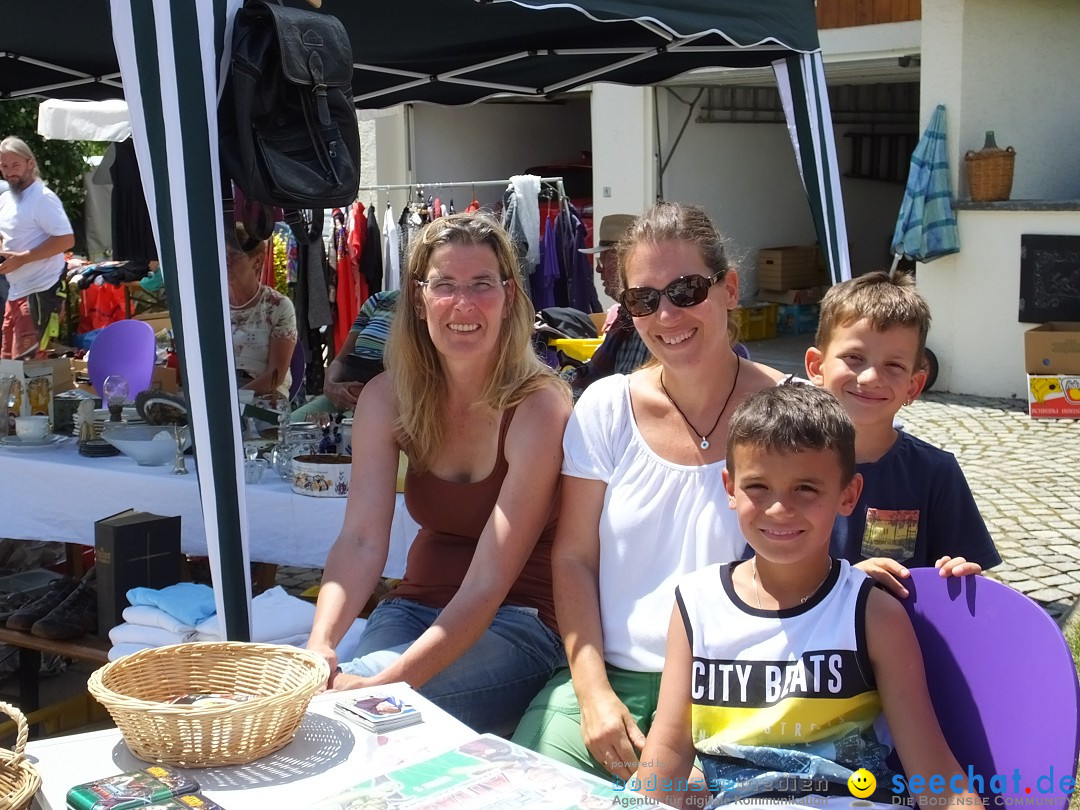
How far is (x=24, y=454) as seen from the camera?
3.87m

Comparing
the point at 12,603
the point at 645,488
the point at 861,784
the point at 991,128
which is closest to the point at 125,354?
the point at 12,603

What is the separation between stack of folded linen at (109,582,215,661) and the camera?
2.88 m

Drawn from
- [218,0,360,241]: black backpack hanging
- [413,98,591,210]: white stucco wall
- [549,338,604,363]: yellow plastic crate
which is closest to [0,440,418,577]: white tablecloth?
[218,0,360,241]: black backpack hanging

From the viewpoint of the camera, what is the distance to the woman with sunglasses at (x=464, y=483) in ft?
7.72

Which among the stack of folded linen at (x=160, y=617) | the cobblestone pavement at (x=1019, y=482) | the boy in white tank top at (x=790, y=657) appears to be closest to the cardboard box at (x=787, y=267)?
the cobblestone pavement at (x=1019, y=482)

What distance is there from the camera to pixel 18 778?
1440 mm

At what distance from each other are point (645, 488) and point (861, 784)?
734 millimetres

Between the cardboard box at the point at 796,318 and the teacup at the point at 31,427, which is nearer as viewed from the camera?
the teacup at the point at 31,427

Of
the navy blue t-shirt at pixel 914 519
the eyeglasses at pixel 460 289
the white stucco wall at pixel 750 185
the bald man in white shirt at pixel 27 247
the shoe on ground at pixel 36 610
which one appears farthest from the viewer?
the white stucco wall at pixel 750 185

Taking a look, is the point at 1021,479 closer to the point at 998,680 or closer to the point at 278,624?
the point at 278,624

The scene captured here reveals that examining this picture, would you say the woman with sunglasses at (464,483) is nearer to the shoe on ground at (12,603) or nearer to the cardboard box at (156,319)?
the shoe on ground at (12,603)

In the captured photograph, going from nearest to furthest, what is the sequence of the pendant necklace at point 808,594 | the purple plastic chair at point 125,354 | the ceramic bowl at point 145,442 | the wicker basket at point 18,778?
1. the wicker basket at point 18,778
2. the pendant necklace at point 808,594
3. the ceramic bowl at point 145,442
4. the purple plastic chair at point 125,354

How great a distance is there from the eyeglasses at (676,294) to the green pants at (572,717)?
0.71m

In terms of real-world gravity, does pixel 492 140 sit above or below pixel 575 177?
above
